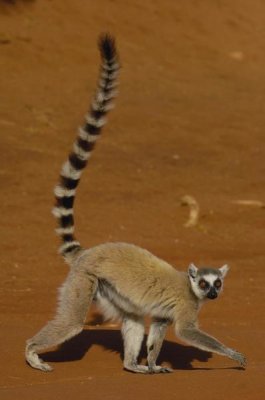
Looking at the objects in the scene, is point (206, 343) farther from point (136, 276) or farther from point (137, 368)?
point (136, 276)

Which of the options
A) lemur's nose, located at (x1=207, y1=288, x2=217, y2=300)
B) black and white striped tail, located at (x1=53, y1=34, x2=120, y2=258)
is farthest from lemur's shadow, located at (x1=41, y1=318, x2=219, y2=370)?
black and white striped tail, located at (x1=53, y1=34, x2=120, y2=258)

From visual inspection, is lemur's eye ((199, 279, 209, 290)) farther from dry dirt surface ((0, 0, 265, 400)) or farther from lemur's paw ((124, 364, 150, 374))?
lemur's paw ((124, 364, 150, 374))

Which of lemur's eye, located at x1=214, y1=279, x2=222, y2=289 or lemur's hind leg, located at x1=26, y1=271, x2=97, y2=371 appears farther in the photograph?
lemur's eye, located at x1=214, y1=279, x2=222, y2=289

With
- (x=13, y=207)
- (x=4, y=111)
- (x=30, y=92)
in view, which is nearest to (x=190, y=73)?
(x=30, y=92)

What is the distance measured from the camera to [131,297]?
23.7ft

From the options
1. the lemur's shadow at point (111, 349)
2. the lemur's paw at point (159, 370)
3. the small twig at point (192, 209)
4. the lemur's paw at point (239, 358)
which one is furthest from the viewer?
the small twig at point (192, 209)

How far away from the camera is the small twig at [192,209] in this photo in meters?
13.4

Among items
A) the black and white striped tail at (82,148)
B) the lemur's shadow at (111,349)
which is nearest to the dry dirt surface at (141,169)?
the lemur's shadow at (111,349)

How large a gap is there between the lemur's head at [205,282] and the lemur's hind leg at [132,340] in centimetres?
50

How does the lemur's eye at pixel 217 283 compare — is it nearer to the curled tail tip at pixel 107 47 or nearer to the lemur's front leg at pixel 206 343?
the lemur's front leg at pixel 206 343

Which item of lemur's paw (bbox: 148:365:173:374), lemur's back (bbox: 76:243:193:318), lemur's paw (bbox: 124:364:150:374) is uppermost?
lemur's back (bbox: 76:243:193:318)

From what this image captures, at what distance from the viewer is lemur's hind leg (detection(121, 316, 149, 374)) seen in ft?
24.1

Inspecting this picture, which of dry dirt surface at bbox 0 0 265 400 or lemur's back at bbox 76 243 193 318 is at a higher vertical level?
lemur's back at bbox 76 243 193 318

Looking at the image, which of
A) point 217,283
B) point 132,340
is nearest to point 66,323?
point 132,340
